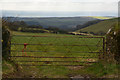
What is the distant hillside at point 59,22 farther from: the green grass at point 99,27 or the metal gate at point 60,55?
the metal gate at point 60,55

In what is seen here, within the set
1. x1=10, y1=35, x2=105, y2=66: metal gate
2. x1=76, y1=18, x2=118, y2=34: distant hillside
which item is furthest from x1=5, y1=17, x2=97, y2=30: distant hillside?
x1=10, y1=35, x2=105, y2=66: metal gate

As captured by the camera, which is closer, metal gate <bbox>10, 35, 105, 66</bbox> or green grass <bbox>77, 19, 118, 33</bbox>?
metal gate <bbox>10, 35, 105, 66</bbox>

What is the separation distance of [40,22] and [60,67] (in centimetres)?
218

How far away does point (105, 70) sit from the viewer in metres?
5.22

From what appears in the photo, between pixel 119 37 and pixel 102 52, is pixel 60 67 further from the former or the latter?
pixel 119 37

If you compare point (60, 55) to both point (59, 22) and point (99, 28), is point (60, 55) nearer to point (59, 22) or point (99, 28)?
point (59, 22)

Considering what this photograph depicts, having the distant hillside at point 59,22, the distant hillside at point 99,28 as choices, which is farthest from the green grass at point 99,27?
the distant hillside at point 59,22

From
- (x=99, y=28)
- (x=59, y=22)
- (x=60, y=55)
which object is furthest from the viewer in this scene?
(x=60, y=55)

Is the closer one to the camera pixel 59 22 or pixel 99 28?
pixel 99 28

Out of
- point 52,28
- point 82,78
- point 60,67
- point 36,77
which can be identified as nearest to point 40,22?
point 52,28

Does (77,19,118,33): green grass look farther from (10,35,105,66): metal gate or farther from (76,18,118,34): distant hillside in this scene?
(10,35,105,66): metal gate

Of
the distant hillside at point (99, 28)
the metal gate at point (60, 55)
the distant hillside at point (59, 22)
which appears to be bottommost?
the metal gate at point (60, 55)

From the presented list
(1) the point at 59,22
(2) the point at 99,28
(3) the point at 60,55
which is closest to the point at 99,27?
(2) the point at 99,28

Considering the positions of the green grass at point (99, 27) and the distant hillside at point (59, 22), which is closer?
the green grass at point (99, 27)
